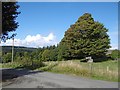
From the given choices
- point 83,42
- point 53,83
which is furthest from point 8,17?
point 83,42

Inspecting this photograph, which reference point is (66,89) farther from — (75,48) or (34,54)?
(34,54)

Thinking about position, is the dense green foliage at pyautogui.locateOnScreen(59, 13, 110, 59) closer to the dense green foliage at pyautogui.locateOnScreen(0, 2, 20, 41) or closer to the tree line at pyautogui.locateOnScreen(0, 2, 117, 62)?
the tree line at pyautogui.locateOnScreen(0, 2, 117, 62)

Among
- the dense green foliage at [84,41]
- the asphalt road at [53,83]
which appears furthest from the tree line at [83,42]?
the asphalt road at [53,83]

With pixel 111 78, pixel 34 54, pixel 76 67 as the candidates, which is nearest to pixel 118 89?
pixel 111 78

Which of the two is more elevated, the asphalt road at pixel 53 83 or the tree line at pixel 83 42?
the tree line at pixel 83 42

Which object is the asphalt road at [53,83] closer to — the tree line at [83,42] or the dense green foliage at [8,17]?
the dense green foliage at [8,17]

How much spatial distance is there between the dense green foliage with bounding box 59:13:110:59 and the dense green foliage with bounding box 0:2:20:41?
43.4 m

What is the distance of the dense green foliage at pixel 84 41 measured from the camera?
65312 mm

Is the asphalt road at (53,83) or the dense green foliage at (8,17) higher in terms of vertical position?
the dense green foliage at (8,17)

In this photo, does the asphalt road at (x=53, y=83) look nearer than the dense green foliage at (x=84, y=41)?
Yes

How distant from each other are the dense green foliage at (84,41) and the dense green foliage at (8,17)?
43.4m

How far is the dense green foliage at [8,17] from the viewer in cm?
2056

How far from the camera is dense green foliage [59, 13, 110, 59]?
65.3 metres

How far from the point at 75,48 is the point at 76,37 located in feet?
9.97
